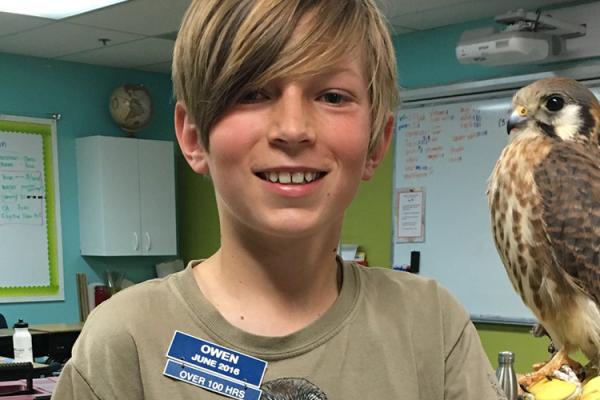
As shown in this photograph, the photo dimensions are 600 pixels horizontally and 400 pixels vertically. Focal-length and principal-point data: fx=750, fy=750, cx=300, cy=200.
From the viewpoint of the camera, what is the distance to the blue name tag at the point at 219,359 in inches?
32.5

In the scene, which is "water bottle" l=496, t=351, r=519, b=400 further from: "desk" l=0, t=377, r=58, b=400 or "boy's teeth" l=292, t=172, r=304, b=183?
"desk" l=0, t=377, r=58, b=400

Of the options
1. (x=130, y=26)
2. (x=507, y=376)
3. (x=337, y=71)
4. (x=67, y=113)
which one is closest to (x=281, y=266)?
(x=337, y=71)

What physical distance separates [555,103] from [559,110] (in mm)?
14

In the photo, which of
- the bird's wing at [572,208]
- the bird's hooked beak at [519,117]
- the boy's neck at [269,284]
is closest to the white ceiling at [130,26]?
the bird's hooked beak at [519,117]

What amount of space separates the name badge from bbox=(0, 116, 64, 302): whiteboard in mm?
3930

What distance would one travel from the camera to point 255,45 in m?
0.77

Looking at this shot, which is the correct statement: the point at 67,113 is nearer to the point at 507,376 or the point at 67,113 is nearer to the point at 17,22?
the point at 17,22

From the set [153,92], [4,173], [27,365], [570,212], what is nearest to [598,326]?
[570,212]

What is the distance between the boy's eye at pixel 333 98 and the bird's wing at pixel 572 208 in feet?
1.87

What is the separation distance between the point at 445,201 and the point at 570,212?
106 inches

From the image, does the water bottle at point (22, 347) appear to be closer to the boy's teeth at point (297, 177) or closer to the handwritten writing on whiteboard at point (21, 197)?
the handwritten writing on whiteboard at point (21, 197)

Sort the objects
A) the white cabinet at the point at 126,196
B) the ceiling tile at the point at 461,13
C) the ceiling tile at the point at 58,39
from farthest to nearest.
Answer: the white cabinet at the point at 126,196, the ceiling tile at the point at 58,39, the ceiling tile at the point at 461,13

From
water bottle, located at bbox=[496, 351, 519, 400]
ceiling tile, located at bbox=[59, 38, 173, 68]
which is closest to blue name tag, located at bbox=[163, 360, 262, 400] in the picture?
water bottle, located at bbox=[496, 351, 519, 400]

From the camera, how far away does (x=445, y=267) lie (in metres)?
3.91
